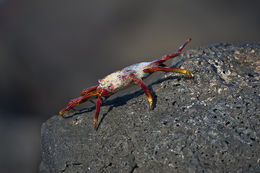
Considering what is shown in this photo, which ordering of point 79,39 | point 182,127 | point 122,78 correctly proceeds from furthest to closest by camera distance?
point 79,39
point 122,78
point 182,127

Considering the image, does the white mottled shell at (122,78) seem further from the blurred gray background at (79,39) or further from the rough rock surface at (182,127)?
the blurred gray background at (79,39)

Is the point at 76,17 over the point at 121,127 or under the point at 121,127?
over

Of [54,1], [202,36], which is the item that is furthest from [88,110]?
[54,1]

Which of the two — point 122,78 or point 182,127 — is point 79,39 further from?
point 182,127

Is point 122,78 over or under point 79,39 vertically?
over

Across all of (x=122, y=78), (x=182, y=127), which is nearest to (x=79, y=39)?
(x=122, y=78)

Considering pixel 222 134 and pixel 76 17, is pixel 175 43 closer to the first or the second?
pixel 76 17

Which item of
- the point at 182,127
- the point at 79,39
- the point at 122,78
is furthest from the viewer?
the point at 79,39

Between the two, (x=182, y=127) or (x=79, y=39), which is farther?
(x=79, y=39)
